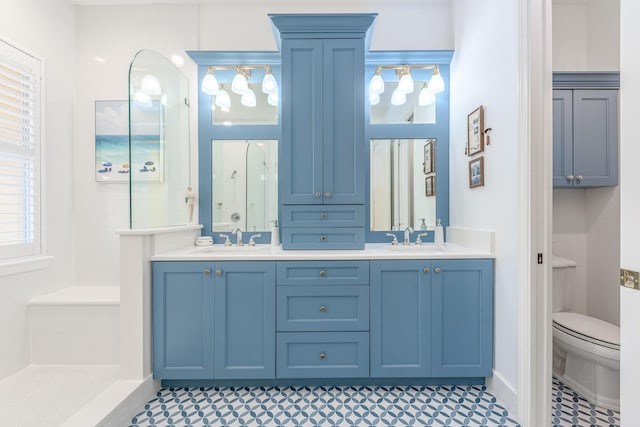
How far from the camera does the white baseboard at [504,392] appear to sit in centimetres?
178

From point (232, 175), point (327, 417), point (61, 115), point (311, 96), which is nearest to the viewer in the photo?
point (327, 417)

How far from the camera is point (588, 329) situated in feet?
6.45

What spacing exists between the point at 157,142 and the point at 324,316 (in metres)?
1.71

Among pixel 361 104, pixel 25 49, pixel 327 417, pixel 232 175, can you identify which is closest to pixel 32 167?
pixel 25 49

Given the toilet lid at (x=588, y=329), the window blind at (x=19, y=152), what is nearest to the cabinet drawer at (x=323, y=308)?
the toilet lid at (x=588, y=329)

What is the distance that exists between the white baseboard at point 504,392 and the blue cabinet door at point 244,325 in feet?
4.58

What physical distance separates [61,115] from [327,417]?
9.70 ft

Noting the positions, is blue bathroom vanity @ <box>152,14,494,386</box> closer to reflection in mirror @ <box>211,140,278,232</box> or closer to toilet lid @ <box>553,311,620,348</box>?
reflection in mirror @ <box>211,140,278,232</box>

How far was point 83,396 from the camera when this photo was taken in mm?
1822

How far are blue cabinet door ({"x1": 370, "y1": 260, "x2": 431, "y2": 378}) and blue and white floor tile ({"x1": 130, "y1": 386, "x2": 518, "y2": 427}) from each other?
16 cm

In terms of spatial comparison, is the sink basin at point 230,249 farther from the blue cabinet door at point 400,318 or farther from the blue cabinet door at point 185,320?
the blue cabinet door at point 400,318

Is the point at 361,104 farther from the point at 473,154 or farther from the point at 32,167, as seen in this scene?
the point at 32,167
